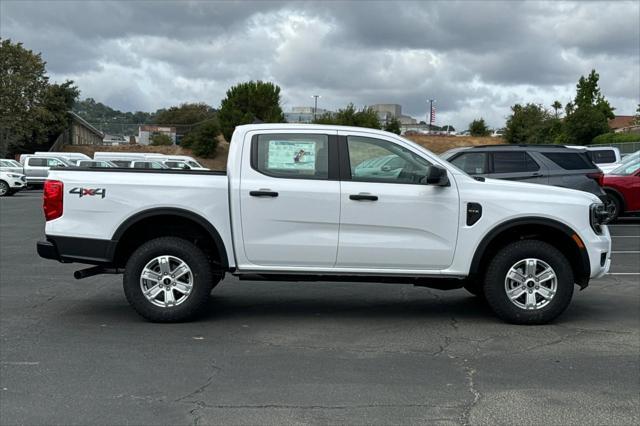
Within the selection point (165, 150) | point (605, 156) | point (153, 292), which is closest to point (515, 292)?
point (153, 292)

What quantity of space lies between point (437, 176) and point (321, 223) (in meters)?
1.23

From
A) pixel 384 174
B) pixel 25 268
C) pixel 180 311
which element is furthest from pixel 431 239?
pixel 25 268

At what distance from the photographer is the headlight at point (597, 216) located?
693cm

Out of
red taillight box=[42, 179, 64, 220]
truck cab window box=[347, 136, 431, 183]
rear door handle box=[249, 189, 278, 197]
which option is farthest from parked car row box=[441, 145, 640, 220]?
red taillight box=[42, 179, 64, 220]

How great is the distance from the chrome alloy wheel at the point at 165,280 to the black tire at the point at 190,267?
34 millimetres

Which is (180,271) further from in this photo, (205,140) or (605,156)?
(205,140)

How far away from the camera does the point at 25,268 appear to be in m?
10.1

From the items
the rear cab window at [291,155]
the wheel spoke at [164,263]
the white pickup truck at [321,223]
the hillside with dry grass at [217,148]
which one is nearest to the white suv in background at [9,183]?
the white pickup truck at [321,223]

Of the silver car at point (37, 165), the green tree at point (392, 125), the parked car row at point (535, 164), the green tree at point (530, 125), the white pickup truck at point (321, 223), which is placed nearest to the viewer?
the white pickup truck at point (321, 223)

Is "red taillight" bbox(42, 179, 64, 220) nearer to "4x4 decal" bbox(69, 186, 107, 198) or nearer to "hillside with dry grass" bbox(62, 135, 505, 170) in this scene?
"4x4 decal" bbox(69, 186, 107, 198)

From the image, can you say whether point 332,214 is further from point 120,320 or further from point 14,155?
point 14,155

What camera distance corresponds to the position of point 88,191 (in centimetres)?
673

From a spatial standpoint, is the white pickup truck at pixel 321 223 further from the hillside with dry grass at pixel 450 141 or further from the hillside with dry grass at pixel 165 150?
the hillside with dry grass at pixel 450 141

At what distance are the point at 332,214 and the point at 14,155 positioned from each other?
59.8m
